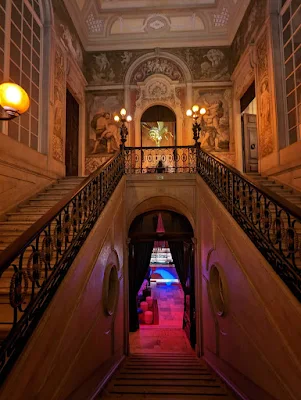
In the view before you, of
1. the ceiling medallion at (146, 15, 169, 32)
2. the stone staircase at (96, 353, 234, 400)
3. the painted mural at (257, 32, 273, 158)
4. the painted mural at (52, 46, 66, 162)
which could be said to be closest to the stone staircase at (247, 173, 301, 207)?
the painted mural at (257, 32, 273, 158)

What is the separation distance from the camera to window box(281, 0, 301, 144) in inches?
225

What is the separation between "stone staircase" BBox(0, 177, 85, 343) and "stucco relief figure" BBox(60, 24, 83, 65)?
4.47 meters

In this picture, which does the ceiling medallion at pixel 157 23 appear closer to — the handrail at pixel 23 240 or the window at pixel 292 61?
the window at pixel 292 61

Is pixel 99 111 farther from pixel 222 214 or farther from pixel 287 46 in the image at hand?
pixel 222 214

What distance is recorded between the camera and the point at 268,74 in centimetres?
670

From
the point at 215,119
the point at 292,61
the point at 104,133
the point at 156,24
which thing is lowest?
the point at 104,133

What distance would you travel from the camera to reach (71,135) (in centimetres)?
917

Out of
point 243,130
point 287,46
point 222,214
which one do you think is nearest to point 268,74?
point 287,46

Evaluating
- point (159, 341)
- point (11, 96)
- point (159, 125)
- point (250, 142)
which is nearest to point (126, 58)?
point (159, 125)

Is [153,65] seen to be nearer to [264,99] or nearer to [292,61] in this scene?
[264,99]

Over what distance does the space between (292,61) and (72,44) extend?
6460 millimetres

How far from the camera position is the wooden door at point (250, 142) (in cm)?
877


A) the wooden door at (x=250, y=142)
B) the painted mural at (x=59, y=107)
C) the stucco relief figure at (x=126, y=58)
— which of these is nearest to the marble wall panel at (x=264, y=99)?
the wooden door at (x=250, y=142)

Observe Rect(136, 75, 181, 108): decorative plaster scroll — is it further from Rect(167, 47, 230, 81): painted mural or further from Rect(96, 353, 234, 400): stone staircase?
Rect(96, 353, 234, 400): stone staircase
